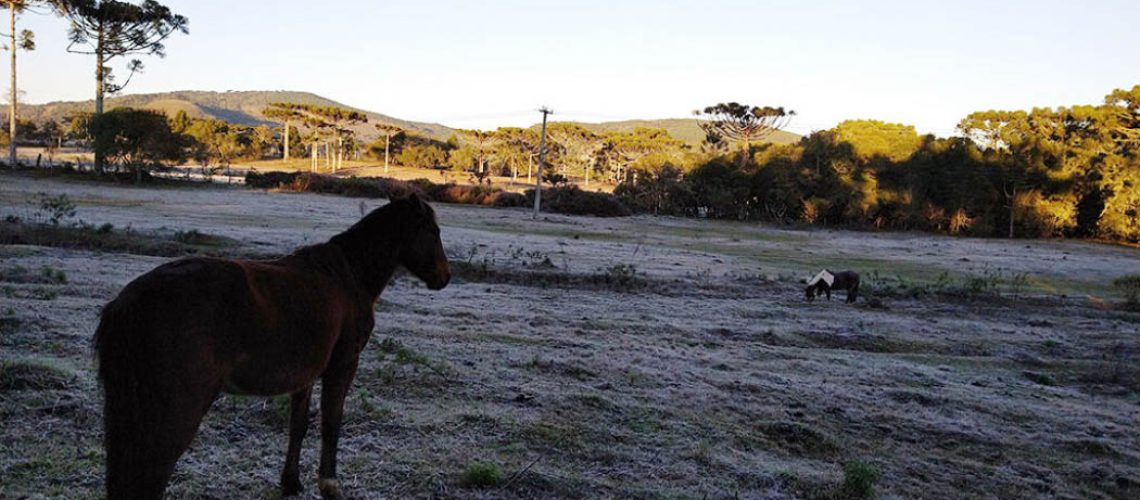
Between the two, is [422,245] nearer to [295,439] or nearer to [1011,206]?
[295,439]

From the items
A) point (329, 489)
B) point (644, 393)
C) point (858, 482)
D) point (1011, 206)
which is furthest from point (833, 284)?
point (1011, 206)

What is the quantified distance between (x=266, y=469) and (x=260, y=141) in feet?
392

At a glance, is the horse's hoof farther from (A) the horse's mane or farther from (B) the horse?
(A) the horse's mane

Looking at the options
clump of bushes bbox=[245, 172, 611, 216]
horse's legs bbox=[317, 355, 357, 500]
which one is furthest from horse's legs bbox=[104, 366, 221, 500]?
clump of bushes bbox=[245, 172, 611, 216]

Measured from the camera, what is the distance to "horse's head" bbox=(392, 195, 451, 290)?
190 inches

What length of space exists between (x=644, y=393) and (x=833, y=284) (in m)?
11.4

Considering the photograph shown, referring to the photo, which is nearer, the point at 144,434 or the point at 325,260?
the point at 144,434

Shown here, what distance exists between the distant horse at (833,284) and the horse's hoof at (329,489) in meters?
15.0

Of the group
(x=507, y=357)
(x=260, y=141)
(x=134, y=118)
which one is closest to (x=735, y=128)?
(x=134, y=118)

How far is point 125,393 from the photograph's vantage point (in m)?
2.99

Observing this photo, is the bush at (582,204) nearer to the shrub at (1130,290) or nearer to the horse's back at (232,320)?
the shrub at (1130,290)

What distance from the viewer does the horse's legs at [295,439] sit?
444 cm

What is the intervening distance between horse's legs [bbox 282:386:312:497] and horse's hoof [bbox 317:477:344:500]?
19 cm

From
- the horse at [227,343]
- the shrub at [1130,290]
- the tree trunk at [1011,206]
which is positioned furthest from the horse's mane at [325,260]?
the tree trunk at [1011,206]
